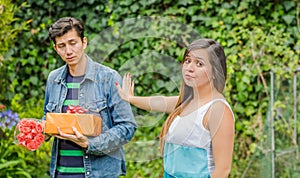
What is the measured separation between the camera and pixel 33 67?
5.93m

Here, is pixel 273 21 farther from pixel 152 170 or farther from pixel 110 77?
pixel 110 77

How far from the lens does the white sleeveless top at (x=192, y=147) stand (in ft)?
7.29

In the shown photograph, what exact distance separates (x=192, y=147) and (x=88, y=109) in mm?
713

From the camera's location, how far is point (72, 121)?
2654mm

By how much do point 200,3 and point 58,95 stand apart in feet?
9.95

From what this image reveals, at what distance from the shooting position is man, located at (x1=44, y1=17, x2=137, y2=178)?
9.04 ft

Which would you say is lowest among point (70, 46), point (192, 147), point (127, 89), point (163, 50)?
point (192, 147)

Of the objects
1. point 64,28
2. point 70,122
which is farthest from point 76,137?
point 64,28

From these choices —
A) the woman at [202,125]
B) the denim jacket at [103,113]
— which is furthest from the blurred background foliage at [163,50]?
the woman at [202,125]

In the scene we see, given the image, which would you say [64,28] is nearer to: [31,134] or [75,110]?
[75,110]

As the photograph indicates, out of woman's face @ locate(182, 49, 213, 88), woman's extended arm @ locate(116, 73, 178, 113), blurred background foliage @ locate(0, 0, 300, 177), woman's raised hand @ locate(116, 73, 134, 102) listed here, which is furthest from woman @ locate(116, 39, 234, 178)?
blurred background foliage @ locate(0, 0, 300, 177)

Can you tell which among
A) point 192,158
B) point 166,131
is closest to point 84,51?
point 166,131

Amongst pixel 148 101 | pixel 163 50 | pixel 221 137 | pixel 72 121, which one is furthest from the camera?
pixel 163 50

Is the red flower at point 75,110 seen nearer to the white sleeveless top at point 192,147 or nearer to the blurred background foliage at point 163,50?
the white sleeveless top at point 192,147
